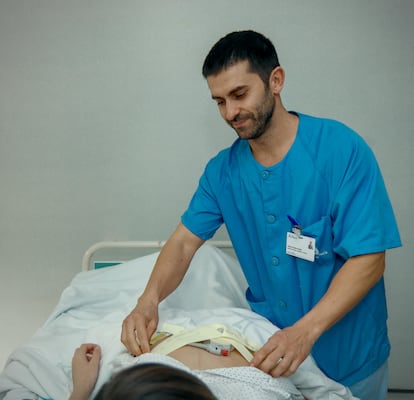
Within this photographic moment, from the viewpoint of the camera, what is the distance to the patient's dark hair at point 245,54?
4.84 ft

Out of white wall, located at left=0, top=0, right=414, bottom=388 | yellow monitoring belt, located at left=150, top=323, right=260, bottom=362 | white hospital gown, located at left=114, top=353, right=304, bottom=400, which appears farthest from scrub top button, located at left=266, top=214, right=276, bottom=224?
white wall, located at left=0, top=0, right=414, bottom=388

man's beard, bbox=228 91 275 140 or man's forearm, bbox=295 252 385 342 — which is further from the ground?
man's beard, bbox=228 91 275 140

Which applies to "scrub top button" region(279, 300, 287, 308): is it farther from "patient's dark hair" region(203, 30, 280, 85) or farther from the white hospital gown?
"patient's dark hair" region(203, 30, 280, 85)

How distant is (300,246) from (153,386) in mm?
893

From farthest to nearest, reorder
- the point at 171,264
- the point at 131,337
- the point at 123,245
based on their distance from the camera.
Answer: the point at 123,245, the point at 171,264, the point at 131,337

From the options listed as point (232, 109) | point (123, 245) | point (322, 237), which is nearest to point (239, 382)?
point (322, 237)

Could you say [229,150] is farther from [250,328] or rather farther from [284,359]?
[284,359]

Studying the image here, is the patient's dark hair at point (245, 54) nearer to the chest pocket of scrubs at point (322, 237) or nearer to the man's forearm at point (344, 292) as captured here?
the chest pocket of scrubs at point (322, 237)

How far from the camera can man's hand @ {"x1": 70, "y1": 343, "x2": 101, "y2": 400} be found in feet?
4.35

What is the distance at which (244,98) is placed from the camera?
58.7 inches

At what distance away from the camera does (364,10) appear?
2.14 meters

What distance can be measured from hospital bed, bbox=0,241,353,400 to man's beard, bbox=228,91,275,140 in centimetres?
57

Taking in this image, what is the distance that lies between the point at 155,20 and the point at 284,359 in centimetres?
159

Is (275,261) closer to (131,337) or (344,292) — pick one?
(344,292)
